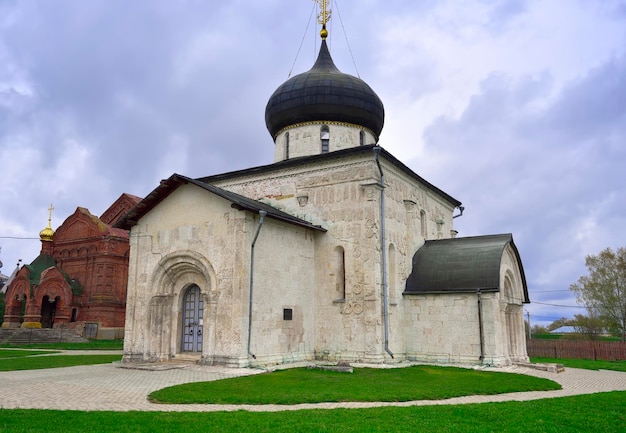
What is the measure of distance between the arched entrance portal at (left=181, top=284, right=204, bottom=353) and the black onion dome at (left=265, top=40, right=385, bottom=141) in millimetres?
7789

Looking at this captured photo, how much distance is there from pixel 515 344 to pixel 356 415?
12.0 meters

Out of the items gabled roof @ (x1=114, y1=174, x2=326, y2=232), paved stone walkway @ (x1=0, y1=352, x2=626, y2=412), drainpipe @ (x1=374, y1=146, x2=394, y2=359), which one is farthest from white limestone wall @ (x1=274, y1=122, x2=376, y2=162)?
paved stone walkway @ (x1=0, y1=352, x2=626, y2=412)

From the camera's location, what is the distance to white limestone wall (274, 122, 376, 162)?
19234 millimetres

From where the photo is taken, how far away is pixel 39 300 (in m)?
30.2

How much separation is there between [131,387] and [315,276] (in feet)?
25.1

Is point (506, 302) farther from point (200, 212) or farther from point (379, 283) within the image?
point (200, 212)

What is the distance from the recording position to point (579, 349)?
21.7 metres

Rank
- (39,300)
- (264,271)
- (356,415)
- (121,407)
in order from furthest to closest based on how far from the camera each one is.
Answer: (39,300), (264,271), (121,407), (356,415)

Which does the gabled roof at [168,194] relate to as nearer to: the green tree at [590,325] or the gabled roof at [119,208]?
the gabled roof at [119,208]

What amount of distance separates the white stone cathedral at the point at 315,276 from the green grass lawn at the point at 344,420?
20.2ft

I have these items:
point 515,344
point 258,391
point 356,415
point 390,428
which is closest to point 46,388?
point 258,391

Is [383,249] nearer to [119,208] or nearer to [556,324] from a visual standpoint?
[119,208]

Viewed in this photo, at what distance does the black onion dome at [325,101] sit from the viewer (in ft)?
63.1

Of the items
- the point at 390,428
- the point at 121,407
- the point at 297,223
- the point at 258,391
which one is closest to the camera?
the point at 390,428
